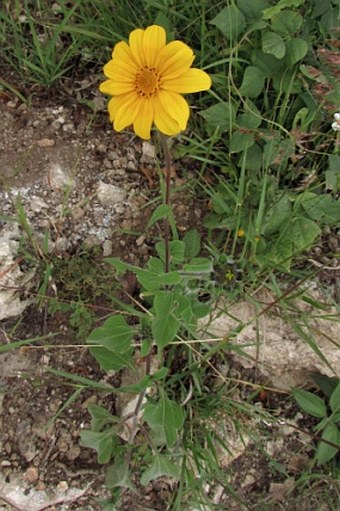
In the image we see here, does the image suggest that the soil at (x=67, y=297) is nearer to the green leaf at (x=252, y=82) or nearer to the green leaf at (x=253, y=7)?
the green leaf at (x=252, y=82)

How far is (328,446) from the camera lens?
2.46 meters

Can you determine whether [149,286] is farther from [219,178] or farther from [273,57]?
[273,57]

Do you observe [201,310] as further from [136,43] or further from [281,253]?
[136,43]

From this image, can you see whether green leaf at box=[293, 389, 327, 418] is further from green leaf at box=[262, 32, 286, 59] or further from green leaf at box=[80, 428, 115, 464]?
green leaf at box=[262, 32, 286, 59]

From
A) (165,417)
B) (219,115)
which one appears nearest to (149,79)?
(219,115)

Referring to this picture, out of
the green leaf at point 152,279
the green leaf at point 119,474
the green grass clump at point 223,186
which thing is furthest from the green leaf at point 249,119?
the green leaf at point 119,474

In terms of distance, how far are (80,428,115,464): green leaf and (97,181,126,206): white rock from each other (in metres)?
0.90

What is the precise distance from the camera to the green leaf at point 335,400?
2439 millimetres

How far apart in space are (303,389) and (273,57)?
1.33m

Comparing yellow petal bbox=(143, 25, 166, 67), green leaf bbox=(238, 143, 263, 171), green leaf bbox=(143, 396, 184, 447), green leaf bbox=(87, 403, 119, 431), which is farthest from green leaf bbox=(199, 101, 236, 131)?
green leaf bbox=(87, 403, 119, 431)

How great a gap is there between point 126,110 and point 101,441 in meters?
1.12

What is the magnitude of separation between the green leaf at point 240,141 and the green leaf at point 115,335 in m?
0.80

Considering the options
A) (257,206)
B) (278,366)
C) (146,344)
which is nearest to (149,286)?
(146,344)

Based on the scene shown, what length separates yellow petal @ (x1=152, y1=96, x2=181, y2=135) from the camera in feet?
5.91
